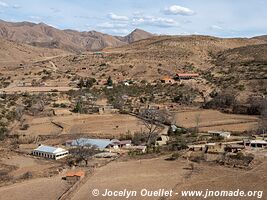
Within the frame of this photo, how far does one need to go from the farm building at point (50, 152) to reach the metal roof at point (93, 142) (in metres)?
1.62

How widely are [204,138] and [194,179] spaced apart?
11.9 meters

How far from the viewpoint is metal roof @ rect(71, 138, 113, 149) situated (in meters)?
35.8

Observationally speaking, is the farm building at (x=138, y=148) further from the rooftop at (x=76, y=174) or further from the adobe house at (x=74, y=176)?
the adobe house at (x=74, y=176)

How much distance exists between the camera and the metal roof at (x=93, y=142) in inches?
1409

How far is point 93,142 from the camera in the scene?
3691 cm

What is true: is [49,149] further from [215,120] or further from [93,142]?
[215,120]

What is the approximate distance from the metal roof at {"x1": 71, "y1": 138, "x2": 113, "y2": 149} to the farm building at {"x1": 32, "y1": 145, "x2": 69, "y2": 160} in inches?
63.7

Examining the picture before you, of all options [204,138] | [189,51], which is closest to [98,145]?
[204,138]

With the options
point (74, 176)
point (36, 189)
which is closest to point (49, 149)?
point (74, 176)

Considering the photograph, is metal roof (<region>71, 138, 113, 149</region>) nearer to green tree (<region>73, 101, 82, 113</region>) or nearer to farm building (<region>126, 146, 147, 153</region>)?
farm building (<region>126, 146, 147, 153</region>)

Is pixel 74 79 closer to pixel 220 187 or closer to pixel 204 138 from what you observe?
pixel 204 138

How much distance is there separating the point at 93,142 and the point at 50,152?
3.98 metres

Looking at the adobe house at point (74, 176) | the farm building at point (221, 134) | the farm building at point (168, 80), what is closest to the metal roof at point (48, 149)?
the adobe house at point (74, 176)

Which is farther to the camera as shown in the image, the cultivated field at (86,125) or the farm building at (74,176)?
the cultivated field at (86,125)
